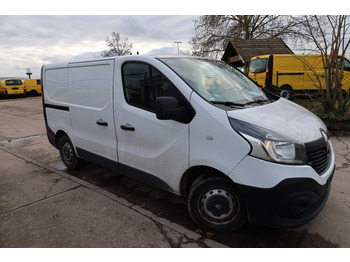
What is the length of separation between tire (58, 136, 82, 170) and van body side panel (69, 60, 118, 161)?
318 mm

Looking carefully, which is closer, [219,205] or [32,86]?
[219,205]

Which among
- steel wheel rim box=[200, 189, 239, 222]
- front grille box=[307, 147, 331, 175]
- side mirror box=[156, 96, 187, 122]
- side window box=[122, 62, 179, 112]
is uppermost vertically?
side window box=[122, 62, 179, 112]

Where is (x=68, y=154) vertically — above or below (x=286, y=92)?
below

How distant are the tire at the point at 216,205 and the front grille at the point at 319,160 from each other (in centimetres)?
72

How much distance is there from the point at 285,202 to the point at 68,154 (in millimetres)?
3764

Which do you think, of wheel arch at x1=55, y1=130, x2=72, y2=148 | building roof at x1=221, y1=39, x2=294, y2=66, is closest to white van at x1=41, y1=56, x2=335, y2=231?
wheel arch at x1=55, y1=130, x2=72, y2=148

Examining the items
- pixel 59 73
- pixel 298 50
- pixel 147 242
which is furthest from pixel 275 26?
pixel 147 242

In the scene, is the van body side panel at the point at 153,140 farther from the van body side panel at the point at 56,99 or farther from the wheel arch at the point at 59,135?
the wheel arch at the point at 59,135

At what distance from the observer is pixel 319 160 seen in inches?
92.7

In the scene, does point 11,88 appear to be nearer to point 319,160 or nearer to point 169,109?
point 169,109

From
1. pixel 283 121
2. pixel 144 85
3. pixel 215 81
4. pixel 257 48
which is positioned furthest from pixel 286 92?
pixel 144 85

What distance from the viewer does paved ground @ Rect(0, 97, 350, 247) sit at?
8.27 feet

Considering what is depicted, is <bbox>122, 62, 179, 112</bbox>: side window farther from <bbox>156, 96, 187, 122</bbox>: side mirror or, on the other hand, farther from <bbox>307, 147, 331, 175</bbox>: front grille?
<bbox>307, 147, 331, 175</bbox>: front grille

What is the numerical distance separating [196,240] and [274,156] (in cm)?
115
